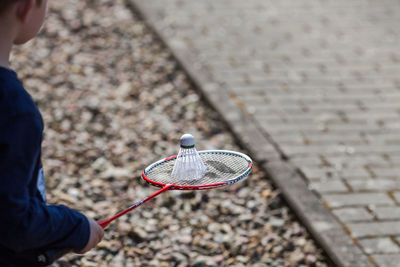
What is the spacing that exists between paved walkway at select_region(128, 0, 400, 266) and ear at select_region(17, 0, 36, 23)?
2528mm

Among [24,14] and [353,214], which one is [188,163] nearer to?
[24,14]

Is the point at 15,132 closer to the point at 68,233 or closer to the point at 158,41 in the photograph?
the point at 68,233

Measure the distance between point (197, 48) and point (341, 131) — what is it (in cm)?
249

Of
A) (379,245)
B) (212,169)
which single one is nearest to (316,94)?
(379,245)

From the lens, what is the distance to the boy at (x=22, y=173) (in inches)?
71.5

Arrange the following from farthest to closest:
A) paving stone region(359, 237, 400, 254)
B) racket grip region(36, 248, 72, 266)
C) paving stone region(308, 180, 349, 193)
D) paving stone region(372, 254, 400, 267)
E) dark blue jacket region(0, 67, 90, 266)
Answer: paving stone region(308, 180, 349, 193)
paving stone region(359, 237, 400, 254)
paving stone region(372, 254, 400, 267)
racket grip region(36, 248, 72, 266)
dark blue jacket region(0, 67, 90, 266)

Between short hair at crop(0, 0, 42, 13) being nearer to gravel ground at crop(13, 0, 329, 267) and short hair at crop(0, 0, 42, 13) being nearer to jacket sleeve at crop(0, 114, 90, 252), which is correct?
jacket sleeve at crop(0, 114, 90, 252)

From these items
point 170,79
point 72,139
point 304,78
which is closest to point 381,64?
point 304,78

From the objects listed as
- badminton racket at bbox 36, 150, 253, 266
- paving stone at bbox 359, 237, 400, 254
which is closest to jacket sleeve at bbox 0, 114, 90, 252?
badminton racket at bbox 36, 150, 253, 266

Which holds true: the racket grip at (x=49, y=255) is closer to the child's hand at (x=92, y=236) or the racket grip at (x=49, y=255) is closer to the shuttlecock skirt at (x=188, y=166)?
the child's hand at (x=92, y=236)

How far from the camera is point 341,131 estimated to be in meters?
5.42

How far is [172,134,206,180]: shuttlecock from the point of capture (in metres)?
2.49

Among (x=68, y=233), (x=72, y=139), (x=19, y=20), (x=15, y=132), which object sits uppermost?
(x=19, y=20)

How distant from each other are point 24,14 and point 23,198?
60 cm
